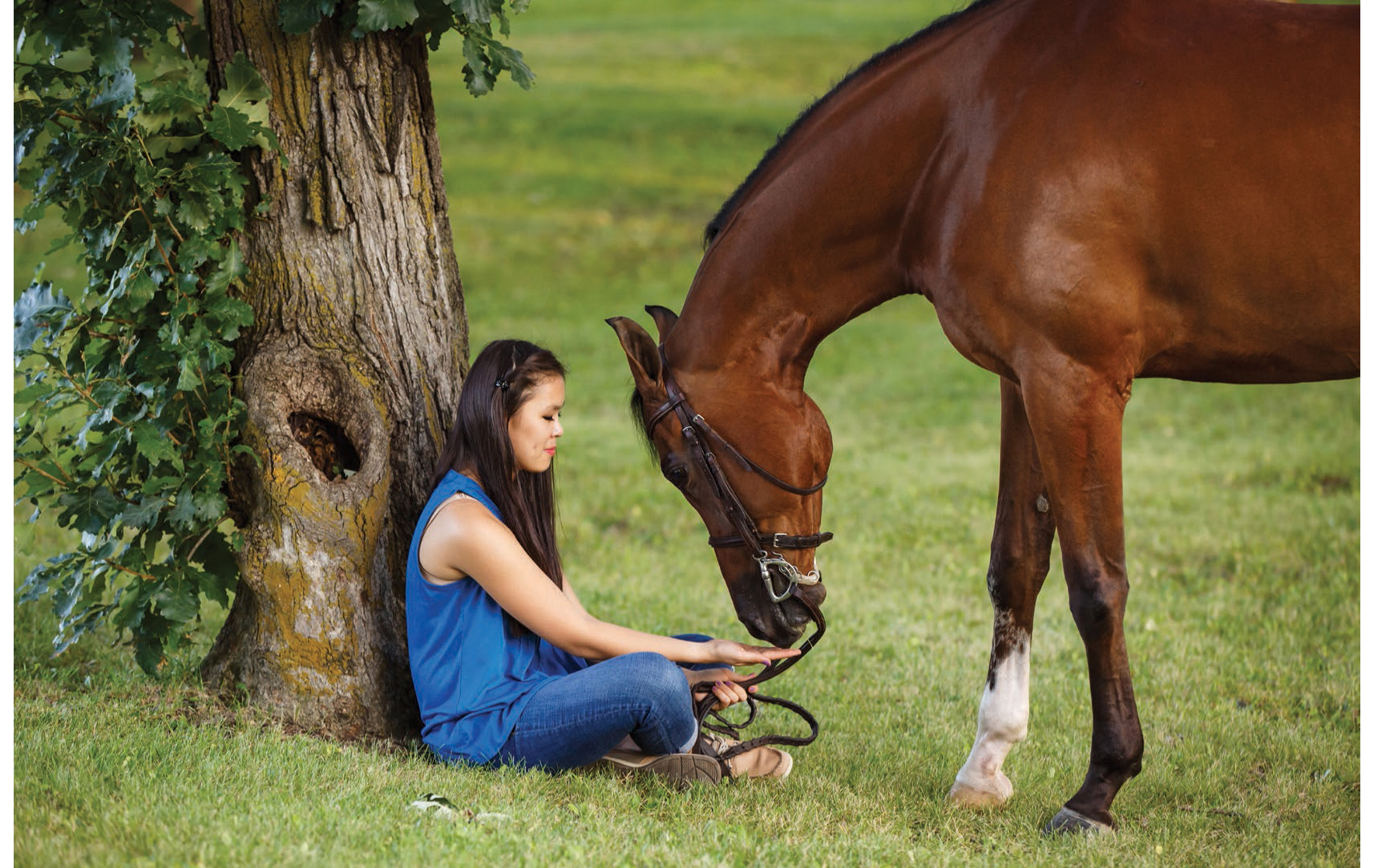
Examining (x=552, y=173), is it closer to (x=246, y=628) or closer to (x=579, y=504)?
(x=579, y=504)

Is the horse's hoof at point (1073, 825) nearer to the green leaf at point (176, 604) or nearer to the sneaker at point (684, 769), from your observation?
the sneaker at point (684, 769)

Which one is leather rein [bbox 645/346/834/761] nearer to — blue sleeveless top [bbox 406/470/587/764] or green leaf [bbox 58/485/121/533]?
blue sleeveless top [bbox 406/470/587/764]

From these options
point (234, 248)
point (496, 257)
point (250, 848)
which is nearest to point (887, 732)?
point (250, 848)

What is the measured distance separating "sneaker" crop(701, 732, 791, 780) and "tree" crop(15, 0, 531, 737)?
3.08ft

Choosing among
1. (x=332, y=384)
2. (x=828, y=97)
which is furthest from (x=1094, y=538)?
(x=332, y=384)

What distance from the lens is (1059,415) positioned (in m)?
3.13

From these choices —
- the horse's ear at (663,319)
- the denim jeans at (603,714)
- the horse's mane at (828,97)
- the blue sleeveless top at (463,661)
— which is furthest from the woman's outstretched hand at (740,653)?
the horse's mane at (828,97)

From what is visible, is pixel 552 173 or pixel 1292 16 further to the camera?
pixel 552 173

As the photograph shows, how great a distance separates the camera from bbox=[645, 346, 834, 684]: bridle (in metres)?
3.47

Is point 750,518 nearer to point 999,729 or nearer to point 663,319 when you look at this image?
point 663,319

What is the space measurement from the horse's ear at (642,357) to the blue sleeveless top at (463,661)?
0.55m

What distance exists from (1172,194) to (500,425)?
1.86m

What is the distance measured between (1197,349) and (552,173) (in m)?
18.2

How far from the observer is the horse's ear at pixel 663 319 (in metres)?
3.64
